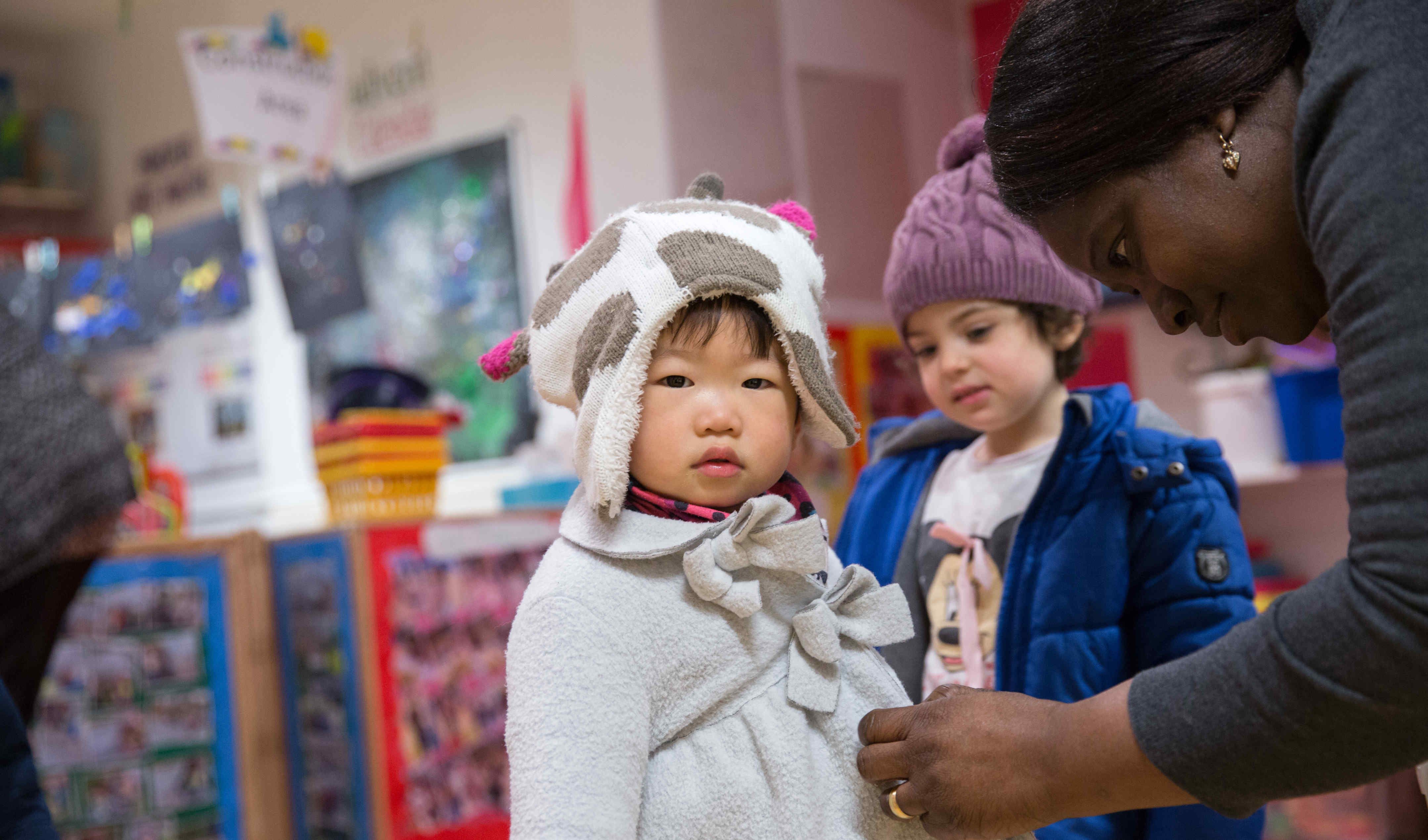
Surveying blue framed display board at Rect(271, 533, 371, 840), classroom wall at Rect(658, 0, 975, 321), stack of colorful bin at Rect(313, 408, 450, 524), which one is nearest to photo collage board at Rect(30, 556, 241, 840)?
blue framed display board at Rect(271, 533, 371, 840)

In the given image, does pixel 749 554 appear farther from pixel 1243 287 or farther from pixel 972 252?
pixel 972 252

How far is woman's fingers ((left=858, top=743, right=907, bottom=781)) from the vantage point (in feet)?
2.81

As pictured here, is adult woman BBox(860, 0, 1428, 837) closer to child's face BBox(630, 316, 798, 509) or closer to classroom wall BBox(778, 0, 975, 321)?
child's face BBox(630, 316, 798, 509)

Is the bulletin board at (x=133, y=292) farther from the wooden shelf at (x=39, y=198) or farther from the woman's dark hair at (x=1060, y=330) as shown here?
the woman's dark hair at (x=1060, y=330)

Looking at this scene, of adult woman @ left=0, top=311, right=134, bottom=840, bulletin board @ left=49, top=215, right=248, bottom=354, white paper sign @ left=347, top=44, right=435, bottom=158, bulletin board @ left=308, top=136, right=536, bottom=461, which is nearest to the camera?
adult woman @ left=0, top=311, right=134, bottom=840

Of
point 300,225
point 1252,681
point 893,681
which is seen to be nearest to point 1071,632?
point 893,681

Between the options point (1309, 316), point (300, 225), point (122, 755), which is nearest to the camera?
point (1309, 316)

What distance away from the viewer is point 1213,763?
69 centimetres

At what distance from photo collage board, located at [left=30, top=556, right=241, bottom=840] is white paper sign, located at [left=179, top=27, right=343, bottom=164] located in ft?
3.74

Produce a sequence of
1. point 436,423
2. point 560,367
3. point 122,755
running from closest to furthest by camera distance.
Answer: point 560,367 < point 122,755 < point 436,423

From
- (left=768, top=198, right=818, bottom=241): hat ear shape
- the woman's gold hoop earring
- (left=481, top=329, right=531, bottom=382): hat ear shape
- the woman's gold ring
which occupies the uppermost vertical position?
(left=768, top=198, right=818, bottom=241): hat ear shape

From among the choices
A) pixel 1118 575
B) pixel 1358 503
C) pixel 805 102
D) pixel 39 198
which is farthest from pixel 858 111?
pixel 39 198

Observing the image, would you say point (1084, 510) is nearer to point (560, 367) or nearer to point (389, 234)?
point (560, 367)

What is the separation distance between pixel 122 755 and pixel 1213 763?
262cm
